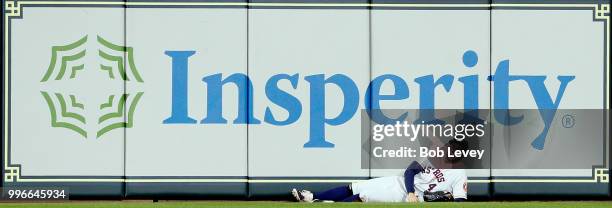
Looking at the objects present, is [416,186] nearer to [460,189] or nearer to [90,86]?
[460,189]

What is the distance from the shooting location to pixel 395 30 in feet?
47.3

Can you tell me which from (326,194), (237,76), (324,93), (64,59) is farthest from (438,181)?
(64,59)

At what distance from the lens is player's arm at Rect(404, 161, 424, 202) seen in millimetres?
14242

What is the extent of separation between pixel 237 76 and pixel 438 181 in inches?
107

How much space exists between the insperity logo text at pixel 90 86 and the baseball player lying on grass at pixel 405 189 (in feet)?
7.71

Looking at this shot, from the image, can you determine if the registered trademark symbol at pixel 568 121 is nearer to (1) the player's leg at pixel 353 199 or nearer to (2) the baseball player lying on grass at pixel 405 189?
(2) the baseball player lying on grass at pixel 405 189

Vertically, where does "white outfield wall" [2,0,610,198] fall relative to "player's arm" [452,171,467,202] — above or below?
above

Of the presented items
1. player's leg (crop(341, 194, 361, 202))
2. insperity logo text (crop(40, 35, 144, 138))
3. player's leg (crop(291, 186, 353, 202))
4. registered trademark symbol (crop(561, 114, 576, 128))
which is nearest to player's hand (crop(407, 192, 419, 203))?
player's leg (crop(341, 194, 361, 202))

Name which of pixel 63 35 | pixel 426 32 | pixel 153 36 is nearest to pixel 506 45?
pixel 426 32

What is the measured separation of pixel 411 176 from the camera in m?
14.4

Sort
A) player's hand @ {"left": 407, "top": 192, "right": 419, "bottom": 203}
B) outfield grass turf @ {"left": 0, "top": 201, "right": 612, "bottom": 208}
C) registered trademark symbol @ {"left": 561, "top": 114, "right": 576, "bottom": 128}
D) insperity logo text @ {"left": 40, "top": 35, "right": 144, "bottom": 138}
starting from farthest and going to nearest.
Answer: registered trademark symbol @ {"left": 561, "top": 114, "right": 576, "bottom": 128}, insperity logo text @ {"left": 40, "top": 35, "right": 144, "bottom": 138}, player's hand @ {"left": 407, "top": 192, "right": 419, "bottom": 203}, outfield grass turf @ {"left": 0, "top": 201, "right": 612, "bottom": 208}

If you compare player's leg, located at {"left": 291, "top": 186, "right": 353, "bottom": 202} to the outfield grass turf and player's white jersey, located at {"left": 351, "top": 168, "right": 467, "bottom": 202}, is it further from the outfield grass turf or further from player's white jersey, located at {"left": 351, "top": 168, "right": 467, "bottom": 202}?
the outfield grass turf

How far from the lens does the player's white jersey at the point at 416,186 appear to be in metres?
14.4

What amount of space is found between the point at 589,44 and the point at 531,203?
2.06 metres
